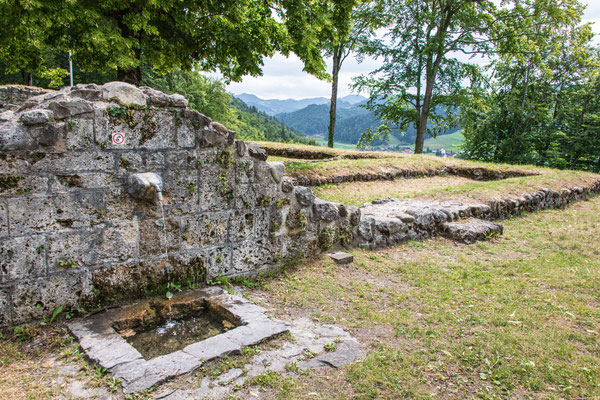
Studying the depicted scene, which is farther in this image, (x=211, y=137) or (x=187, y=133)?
(x=211, y=137)

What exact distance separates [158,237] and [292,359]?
191cm

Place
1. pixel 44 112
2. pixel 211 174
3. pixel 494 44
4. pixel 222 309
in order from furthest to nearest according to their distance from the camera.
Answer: pixel 494 44 < pixel 211 174 < pixel 222 309 < pixel 44 112

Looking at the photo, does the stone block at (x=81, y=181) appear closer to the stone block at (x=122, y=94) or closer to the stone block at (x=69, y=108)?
the stone block at (x=69, y=108)

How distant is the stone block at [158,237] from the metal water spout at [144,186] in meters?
0.28

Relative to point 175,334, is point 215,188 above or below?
above

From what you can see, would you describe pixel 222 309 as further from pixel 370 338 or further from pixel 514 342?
pixel 514 342

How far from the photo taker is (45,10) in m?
7.40

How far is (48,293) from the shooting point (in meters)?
3.50

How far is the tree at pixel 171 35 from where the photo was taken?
8289 mm

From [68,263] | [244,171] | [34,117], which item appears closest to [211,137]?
[244,171]

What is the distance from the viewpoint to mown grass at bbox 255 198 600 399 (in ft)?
9.79

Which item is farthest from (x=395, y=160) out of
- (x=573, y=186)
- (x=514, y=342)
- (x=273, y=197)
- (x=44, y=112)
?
(x=44, y=112)

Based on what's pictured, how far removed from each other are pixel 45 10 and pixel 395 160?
444 inches

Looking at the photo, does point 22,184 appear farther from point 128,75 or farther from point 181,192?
point 128,75
